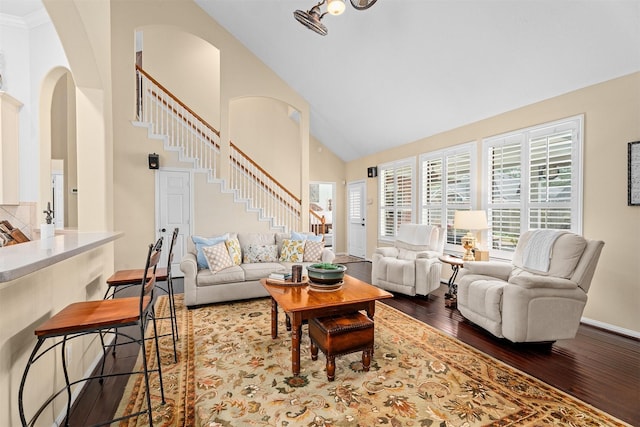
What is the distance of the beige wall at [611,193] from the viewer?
3006mm

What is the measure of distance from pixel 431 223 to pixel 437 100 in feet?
7.28

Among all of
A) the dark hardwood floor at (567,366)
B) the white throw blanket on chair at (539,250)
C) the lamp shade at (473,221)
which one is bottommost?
the dark hardwood floor at (567,366)

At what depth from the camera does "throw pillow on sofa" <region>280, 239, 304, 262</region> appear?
4582 millimetres

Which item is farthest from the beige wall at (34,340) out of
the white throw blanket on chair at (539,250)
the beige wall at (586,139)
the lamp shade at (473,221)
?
the lamp shade at (473,221)

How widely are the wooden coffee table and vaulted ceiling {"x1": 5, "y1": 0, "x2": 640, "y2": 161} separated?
3133 millimetres

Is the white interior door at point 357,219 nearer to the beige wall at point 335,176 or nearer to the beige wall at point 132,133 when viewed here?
the beige wall at point 335,176

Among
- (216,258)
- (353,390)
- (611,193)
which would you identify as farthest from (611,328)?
(216,258)

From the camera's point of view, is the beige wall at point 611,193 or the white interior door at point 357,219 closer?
the beige wall at point 611,193

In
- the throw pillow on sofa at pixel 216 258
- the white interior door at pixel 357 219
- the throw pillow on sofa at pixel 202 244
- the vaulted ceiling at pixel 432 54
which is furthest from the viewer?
the white interior door at pixel 357 219

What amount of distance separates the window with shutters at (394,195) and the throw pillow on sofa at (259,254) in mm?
3066

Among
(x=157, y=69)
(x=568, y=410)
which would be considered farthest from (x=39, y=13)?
(x=568, y=410)

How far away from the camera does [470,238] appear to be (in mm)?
4176

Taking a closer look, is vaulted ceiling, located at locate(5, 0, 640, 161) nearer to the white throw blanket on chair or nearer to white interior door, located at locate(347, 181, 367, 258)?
white interior door, located at locate(347, 181, 367, 258)

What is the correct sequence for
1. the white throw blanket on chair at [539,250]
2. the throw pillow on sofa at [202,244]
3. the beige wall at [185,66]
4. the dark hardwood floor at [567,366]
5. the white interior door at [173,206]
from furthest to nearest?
the beige wall at [185,66] → the white interior door at [173,206] → the throw pillow on sofa at [202,244] → the white throw blanket on chair at [539,250] → the dark hardwood floor at [567,366]
